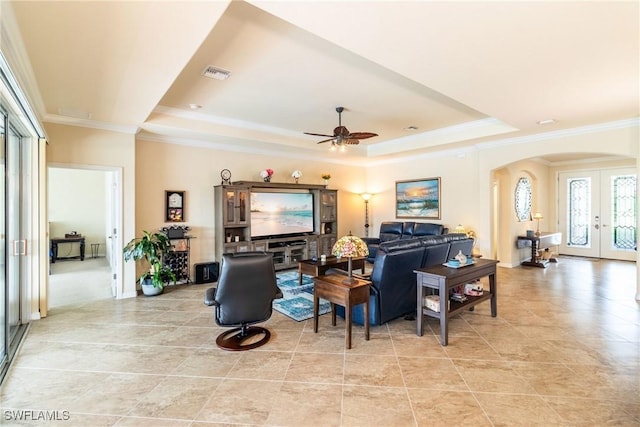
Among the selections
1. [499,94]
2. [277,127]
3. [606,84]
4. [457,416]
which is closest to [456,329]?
[457,416]

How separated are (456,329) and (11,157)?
205 inches

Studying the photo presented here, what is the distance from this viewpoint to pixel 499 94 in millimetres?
3555

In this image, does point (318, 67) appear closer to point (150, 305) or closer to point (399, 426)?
point (399, 426)

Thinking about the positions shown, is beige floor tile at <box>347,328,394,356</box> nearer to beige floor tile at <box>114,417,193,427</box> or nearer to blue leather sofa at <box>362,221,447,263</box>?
beige floor tile at <box>114,417,193,427</box>

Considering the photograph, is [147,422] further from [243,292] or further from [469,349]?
[469,349]

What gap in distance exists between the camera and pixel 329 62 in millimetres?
3312

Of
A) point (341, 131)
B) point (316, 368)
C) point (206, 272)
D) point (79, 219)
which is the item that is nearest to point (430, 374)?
point (316, 368)

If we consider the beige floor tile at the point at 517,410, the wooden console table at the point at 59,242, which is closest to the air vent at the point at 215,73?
the beige floor tile at the point at 517,410

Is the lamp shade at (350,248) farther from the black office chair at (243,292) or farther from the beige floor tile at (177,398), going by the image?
the beige floor tile at (177,398)

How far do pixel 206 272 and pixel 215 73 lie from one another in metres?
3.51

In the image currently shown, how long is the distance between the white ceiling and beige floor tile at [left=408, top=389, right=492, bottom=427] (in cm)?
265

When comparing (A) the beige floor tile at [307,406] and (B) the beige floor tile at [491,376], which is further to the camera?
(B) the beige floor tile at [491,376]

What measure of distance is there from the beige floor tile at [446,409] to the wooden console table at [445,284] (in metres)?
0.87

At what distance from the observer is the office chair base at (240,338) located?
3074mm
